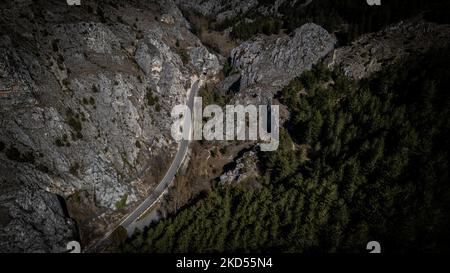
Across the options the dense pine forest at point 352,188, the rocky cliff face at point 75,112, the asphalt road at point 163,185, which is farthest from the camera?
the asphalt road at point 163,185

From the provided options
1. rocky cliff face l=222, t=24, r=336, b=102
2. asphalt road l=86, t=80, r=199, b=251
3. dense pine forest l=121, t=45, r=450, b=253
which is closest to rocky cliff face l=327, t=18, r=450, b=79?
dense pine forest l=121, t=45, r=450, b=253

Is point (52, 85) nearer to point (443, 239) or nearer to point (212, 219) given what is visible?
point (212, 219)

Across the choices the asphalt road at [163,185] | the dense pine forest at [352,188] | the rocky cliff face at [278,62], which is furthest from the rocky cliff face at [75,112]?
the rocky cliff face at [278,62]

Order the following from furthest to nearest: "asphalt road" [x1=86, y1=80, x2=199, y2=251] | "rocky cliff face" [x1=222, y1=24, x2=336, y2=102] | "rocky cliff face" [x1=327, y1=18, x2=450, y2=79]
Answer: "rocky cliff face" [x1=222, y1=24, x2=336, y2=102], "rocky cliff face" [x1=327, y1=18, x2=450, y2=79], "asphalt road" [x1=86, y1=80, x2=199, y2=251]

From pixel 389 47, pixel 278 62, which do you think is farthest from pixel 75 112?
pixel 389 47

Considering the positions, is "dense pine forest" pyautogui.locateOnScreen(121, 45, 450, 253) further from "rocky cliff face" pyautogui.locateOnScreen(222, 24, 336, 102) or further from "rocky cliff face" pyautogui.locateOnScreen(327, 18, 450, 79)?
"rocky cliff face" pyautogui.locateOnScreen(222, 24, 336, 102)

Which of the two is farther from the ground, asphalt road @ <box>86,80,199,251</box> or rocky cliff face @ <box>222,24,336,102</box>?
rocky cliff face @ <box>222,24,336,102</box>

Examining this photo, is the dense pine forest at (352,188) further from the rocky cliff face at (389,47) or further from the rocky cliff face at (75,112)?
the rocky cliff face at (75,112)
